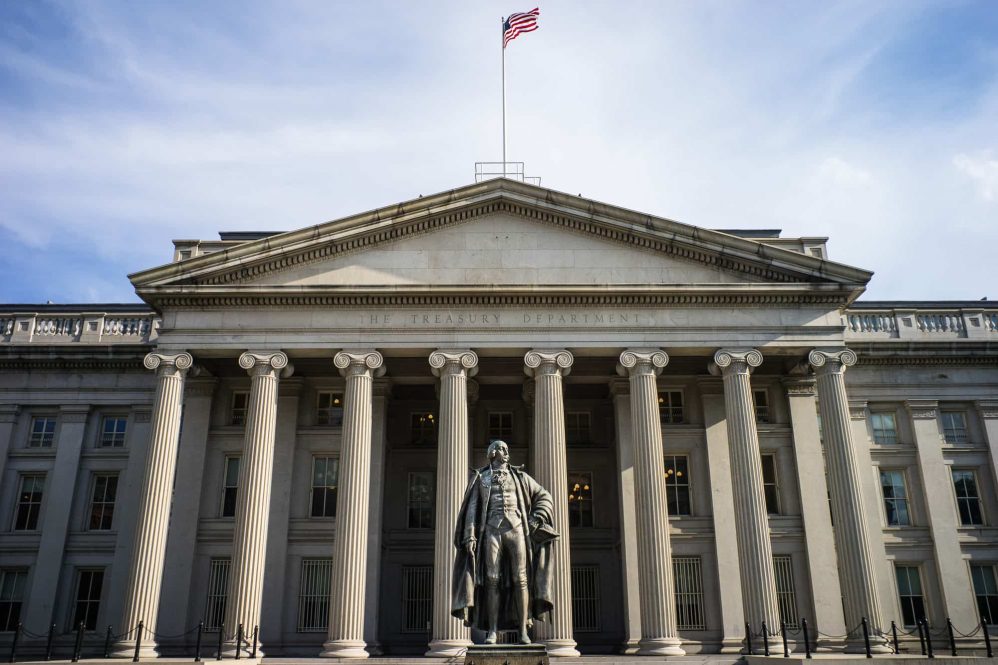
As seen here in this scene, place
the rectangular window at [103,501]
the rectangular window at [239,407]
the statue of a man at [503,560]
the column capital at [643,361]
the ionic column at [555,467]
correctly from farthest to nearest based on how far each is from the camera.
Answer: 1. the rectangular window at [103,501]
2. the rectangular window at [239,407]
3. the column capital at [643,361]
4. the ionic column at [555,467]
5. the statue of a man at [503,560]

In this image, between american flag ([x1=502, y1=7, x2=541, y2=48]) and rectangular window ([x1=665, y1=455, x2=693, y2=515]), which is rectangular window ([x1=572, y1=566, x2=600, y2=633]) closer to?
rectangular window ([x1=665, y1=455, x2=693, y2=515])

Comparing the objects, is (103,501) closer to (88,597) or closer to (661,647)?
(88,597)

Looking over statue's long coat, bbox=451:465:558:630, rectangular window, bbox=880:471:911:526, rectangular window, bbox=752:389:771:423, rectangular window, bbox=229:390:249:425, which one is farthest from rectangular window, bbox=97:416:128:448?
rectangular window, bbox=880:471:911:526

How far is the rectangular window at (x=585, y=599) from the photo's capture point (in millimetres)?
32250

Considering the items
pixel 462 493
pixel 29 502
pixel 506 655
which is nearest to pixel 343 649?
pixel 462 493

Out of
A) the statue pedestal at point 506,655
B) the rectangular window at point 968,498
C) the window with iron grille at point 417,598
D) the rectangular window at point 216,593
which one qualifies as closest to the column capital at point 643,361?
the window with iron grille at point 417,598

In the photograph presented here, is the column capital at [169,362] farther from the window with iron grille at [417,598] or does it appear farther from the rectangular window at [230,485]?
the window with iron grille at [417,598]

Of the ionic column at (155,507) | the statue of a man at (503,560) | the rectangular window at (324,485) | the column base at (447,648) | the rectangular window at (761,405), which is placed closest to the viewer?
the statue of a man at (503,560)

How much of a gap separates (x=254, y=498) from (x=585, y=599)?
13.1m

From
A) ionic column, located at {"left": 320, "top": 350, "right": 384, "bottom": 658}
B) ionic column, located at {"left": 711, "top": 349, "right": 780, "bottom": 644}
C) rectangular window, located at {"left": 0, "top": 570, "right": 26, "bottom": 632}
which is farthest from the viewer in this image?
rectangular window, located at {"left": 0, "top": 570, "right": 26, "bottom": 632}

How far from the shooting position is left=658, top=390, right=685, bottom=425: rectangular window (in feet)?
109

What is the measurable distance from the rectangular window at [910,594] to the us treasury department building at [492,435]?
0.08 metres

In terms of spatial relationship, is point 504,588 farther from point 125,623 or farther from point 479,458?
point 479,458

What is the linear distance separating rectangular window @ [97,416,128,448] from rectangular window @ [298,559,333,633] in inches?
382
